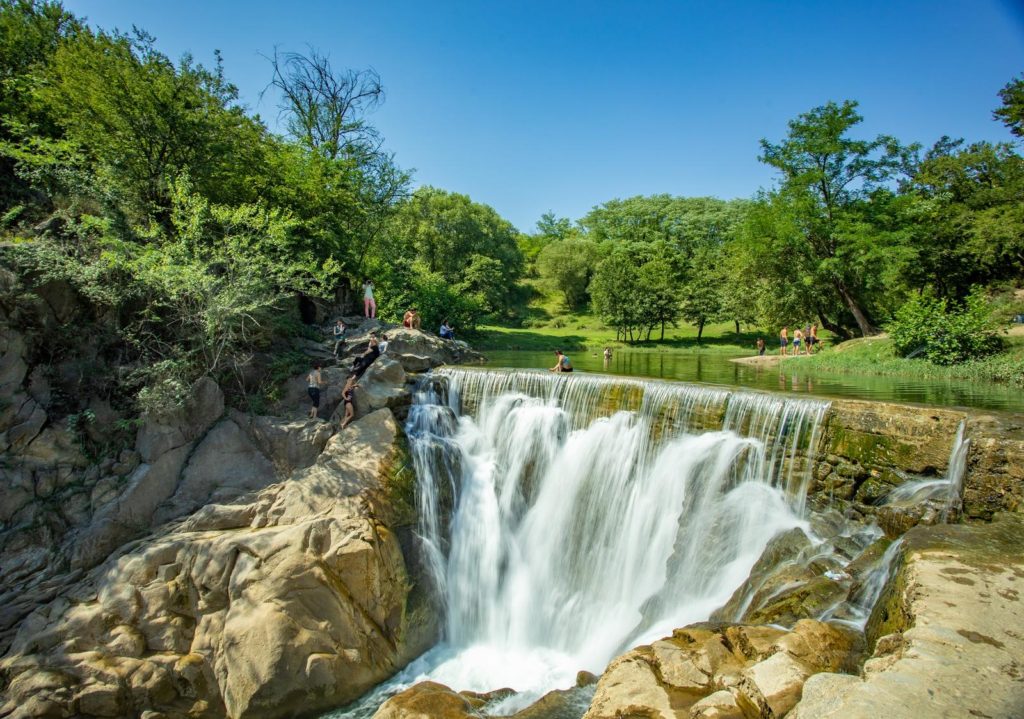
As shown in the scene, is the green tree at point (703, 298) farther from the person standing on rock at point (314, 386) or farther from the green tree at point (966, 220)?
the person standing on rock at point (314, 386)

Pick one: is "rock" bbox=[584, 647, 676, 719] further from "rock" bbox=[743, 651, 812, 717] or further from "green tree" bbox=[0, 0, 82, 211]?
"green tree" bbox=[0, 0, 82, 211]

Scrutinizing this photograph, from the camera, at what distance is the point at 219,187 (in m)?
17.8

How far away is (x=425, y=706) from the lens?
5859 millimetres

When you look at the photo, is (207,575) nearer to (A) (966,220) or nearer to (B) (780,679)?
(B) (780,679)

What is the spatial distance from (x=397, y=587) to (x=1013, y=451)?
1062cm

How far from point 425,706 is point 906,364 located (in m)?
23.6

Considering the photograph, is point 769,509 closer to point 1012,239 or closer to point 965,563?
point 965,563

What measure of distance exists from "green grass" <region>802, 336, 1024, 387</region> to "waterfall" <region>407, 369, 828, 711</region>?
13.3 meters

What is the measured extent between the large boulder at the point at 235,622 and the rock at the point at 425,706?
356 cm

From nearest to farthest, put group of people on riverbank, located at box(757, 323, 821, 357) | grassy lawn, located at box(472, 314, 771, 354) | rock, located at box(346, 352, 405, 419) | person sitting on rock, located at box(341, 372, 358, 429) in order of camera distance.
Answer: person sitting on rock, located at box(341, 372, 358, 429), rock, located at box(346, 352, 405, 419), group of people on riverbank, located at box(757, 323, 821, 357), grassy lawn, located at box(472, 314, 771, 354)

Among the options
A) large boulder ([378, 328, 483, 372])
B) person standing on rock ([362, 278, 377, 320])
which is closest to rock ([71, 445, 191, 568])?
large boulder ([378, 328, 483, 372])

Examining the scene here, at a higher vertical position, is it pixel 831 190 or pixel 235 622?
pixel 831 190

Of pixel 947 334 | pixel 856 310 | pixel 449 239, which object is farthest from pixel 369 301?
pixel 856 310

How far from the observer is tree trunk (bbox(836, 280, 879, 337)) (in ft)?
101
